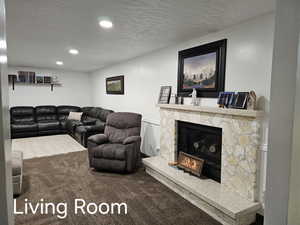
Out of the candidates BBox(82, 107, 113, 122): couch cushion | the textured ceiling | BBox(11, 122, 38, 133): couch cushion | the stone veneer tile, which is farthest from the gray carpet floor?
BBox(11, 122, 38, 133): couch cushion

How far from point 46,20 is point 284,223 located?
2785mm

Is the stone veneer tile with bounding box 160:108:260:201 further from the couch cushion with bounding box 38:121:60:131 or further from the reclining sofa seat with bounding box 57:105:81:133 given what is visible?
the reclining sofa seat with bounding box 57:105:81:133

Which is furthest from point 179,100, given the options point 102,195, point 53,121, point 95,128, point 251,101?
point 53,121

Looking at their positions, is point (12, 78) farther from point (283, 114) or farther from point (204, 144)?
point (283, 114)

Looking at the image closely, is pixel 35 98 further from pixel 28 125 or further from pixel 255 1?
pixel 255 1

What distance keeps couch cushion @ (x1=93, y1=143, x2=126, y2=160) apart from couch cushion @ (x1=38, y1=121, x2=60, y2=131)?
11.6 feet

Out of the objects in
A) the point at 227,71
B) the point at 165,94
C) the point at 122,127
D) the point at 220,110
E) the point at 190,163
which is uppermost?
the point at 227,71

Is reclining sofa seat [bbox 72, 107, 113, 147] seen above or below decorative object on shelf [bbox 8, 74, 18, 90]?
below

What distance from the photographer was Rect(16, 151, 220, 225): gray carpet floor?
202 centimetres

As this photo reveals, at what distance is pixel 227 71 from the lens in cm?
240

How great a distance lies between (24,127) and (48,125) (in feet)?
2.08

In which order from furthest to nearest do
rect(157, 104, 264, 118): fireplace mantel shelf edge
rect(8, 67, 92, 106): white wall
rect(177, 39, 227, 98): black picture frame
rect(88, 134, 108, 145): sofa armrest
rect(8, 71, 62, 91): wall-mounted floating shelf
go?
rect(8, 67, 92, 106): white wall, rect(8, 71, 62, 91): wall-mounted floating shelf, rect(88, 134, 108, 145): sofa armrest, rect(177, 39, 227, 98): black picture frame, rect(157, 104, 264, 118): fireplace mantel shelf edge

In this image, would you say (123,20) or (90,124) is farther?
(90,124)

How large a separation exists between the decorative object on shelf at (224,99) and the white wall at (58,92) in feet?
19.8
